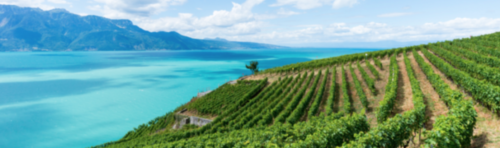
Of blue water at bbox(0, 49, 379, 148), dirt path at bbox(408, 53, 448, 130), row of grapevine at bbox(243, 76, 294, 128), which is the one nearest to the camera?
dirt path at bbox(408, 53, 448, 130)

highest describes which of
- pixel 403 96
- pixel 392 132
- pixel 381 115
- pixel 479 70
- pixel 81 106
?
pixel 479 70

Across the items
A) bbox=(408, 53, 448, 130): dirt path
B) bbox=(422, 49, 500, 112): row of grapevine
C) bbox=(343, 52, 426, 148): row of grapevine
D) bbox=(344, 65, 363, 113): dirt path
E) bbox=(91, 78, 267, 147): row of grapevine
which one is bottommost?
bbox=(91, 78, 267, 147): row of grapevine

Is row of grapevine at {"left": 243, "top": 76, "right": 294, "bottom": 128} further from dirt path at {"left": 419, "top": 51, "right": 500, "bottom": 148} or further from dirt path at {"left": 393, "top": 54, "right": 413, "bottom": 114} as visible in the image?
dirt path at {"left": 419, "top": 51, "right": 500, "bottom": 148}

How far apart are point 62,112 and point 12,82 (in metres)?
61.9

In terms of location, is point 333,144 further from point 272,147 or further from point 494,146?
point 494,146

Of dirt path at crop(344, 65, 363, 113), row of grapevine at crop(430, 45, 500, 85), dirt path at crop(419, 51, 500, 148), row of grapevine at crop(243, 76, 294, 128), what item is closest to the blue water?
row of grapevine at crop(243, 76, 294, 128)

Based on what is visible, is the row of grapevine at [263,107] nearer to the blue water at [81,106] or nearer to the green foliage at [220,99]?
the green foliage at [220,99]

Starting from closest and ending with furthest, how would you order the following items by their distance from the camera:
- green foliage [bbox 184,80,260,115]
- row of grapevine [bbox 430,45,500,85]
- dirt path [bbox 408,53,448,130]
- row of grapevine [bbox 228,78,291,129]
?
dirt path [bbox 408,53,448,130] < row of grapevine [bbox 430,45,500,85] < row of grapevine [bbox 228,78,291,129] < green foliage [bbox 184,80,260,115]

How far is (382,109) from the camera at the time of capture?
55.4 feet

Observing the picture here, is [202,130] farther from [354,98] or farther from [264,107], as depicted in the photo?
[354,98]

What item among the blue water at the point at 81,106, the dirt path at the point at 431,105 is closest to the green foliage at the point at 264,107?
the dirt path at the point at 431,105

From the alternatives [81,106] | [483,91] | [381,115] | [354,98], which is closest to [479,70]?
[483,91]

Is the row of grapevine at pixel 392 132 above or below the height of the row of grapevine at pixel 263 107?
above

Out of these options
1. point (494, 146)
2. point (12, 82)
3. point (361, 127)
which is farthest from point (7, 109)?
point (494, 146)
